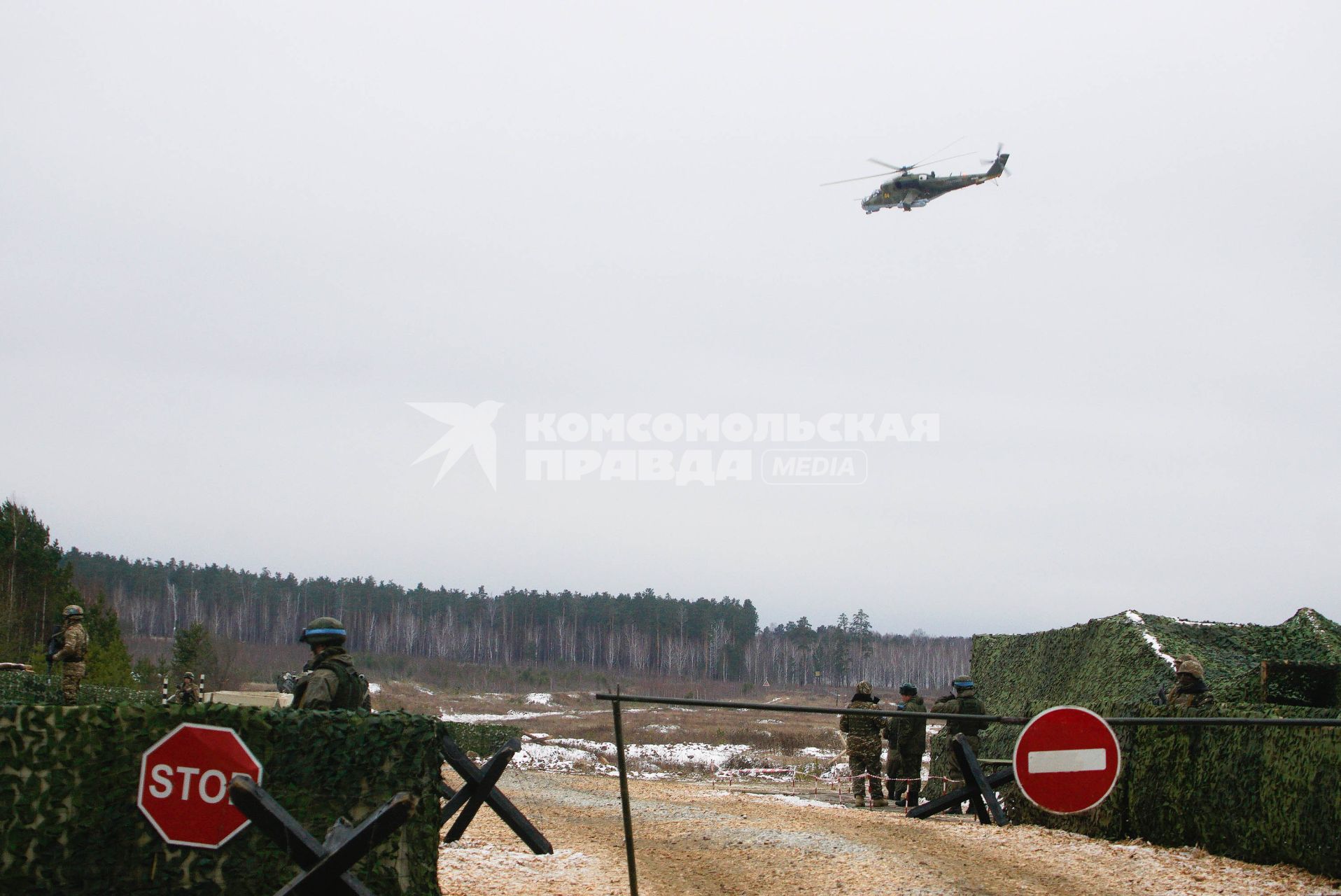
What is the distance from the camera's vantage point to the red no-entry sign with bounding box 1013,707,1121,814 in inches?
306

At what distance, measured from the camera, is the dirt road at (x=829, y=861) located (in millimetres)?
10391

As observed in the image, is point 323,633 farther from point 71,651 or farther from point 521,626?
point 521,626

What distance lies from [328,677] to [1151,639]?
1383 cm

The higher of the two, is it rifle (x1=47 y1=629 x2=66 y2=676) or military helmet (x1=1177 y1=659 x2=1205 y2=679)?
military helmet (x1=1177 y1=659 x2=1205 y2=679)

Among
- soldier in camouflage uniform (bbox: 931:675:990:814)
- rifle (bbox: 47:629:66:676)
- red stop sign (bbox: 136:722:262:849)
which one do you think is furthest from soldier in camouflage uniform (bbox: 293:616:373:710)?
rifle (bbox: 47:629:66:676)

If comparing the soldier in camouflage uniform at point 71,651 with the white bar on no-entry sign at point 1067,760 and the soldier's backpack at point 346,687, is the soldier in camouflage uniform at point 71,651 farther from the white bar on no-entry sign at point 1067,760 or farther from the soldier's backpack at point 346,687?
the white bar on no-entry sign at point 1067,760

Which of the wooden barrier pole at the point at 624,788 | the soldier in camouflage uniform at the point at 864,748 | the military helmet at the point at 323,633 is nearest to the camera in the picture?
A: the wooden barrier pole at the point at 624,788

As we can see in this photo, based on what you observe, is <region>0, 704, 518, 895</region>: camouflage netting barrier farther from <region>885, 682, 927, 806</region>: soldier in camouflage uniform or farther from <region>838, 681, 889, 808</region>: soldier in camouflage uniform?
<region>838, 681, 889, 808</region>: soldier in camouflage uniform

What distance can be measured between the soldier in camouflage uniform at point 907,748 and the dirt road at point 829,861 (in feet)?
8.63

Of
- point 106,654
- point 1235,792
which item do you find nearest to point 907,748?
point 1235,792

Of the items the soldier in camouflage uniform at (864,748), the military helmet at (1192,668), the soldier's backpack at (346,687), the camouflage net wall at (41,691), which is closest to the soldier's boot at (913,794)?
the soldier in camouflage uniform at (864,748)

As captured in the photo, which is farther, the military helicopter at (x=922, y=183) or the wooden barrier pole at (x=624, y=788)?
the military helicopter at (x=922, y=183)

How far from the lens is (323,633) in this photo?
377 inches

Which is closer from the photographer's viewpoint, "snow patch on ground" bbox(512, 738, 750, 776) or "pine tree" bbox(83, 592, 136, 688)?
"snow patch on ground" bbox(512, 738, 750, 776)
